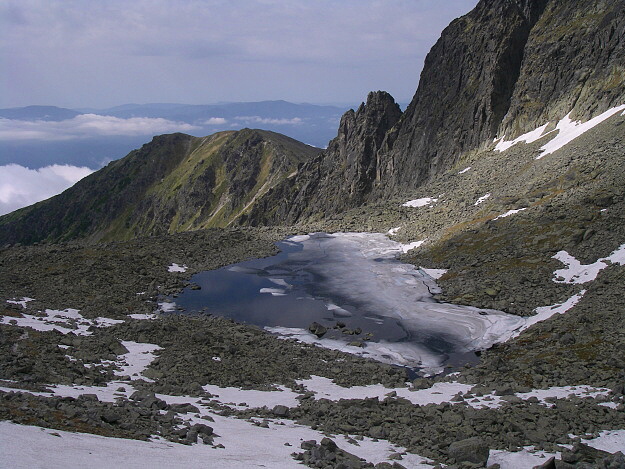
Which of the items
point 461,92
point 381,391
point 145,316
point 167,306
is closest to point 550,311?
point 381,391

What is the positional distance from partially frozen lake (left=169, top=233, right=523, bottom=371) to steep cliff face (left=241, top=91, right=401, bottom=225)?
53154 millimetres

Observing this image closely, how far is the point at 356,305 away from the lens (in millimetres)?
45719

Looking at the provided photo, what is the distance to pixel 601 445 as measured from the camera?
16844 mm

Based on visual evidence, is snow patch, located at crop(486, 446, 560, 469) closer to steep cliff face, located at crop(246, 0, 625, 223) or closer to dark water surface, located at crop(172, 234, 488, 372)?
dark water surface, located at crop(172, 234, 488, 372)

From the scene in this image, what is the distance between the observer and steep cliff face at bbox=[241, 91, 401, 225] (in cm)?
12044

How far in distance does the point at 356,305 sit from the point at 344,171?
84.1 metres

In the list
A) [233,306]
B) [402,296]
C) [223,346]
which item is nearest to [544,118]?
[402,296]

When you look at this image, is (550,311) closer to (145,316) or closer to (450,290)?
(450,290)

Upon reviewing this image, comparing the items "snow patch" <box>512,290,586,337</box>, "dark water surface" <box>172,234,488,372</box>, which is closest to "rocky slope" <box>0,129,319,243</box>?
"dark water surface" <box>172,234,488,372</box>

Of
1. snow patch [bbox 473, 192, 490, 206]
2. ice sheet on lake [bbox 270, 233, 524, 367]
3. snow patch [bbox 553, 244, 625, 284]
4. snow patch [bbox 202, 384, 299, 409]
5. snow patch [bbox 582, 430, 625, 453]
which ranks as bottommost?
snow patch [bbox 202, 384, 299, 409]

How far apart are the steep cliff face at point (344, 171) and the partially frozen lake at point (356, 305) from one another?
53154mm

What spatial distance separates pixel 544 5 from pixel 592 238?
6975 centimetres

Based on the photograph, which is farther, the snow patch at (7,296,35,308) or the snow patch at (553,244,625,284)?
the snow patch at (553,244,625,284)

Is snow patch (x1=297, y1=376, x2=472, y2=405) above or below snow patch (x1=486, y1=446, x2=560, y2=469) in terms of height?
below
